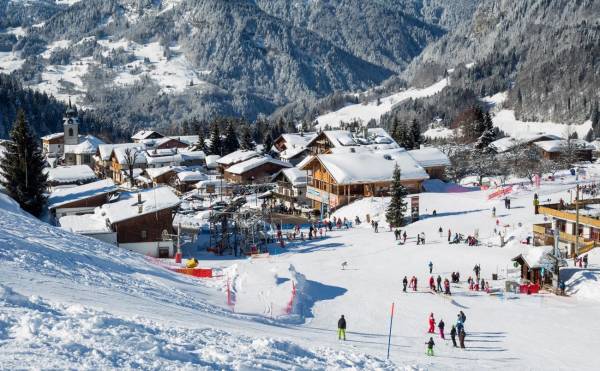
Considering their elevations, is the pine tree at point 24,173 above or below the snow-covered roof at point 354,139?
below

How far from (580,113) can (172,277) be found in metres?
155

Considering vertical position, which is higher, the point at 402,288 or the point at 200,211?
the point at 200,211

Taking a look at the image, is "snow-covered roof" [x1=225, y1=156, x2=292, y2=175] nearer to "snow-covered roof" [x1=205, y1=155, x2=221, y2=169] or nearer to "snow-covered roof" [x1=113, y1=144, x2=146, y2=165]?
"snow-covered roof" [x1=205, y1=155, x2=221, y2=169]

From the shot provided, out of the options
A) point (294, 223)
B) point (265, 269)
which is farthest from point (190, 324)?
point (294, 223)

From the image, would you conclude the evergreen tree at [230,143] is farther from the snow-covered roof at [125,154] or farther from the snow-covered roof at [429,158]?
the snow-covered roof at [429,158]

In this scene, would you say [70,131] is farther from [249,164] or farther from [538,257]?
[538,257]

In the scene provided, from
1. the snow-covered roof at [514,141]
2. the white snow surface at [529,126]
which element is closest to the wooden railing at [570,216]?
the snow-covered roof at [514,141]

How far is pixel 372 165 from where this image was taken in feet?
201

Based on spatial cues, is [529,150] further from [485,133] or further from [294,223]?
[294,223]

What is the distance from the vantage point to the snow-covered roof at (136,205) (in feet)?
141

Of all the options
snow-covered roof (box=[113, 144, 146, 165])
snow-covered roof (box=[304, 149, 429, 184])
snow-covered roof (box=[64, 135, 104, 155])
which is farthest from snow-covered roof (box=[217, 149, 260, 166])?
snow-covered roof (box=[64, 135, 104, 155])

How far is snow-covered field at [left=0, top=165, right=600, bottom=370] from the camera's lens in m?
14.2

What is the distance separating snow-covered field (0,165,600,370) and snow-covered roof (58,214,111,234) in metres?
7.03

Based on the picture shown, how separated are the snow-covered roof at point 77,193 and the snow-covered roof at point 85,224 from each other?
447 centimetres
